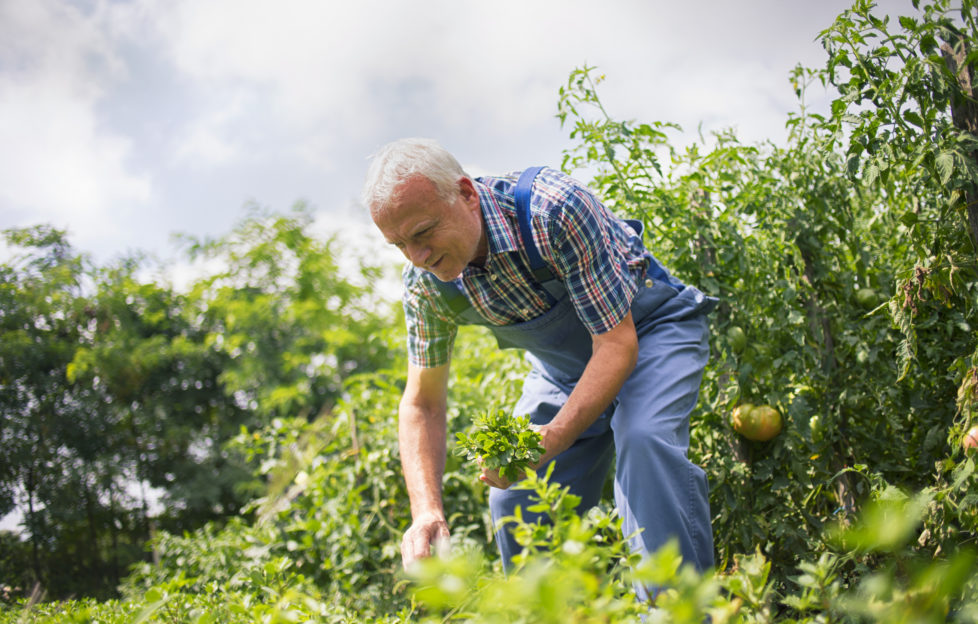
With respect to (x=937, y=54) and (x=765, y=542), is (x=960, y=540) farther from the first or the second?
(x=937, y=54)

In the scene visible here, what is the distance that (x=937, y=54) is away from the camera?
155 cm

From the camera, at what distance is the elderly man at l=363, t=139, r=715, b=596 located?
61.0 inches

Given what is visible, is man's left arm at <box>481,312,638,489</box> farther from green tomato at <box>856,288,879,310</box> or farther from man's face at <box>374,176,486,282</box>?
green tomato at <box>856,288,879,310</box>

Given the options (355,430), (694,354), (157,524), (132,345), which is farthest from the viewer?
(132,345)

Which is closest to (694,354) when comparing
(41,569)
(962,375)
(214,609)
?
(962,375)

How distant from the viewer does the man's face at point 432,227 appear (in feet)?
5.34

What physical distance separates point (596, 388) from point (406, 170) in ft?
2.24

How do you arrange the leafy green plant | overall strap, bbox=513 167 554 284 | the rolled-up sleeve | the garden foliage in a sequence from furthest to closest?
overall strap, bbox=513 167 554 284, the rolled-up sleeve, the leafy green plant, the garden foliage

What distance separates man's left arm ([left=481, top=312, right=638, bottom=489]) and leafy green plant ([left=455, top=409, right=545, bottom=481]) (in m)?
0.12

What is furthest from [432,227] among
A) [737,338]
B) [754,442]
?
[754,442]

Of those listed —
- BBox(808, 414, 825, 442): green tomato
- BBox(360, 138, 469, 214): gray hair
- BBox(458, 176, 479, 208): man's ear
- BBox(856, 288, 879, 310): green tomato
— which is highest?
BBox(360, 138, 469, 214): gray hair

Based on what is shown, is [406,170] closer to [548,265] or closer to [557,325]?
[548,265]

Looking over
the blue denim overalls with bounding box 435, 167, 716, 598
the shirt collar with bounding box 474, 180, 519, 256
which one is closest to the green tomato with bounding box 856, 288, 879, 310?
the blue denim overalls with bounding box 435, 167, 716, 598

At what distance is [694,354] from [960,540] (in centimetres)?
72
